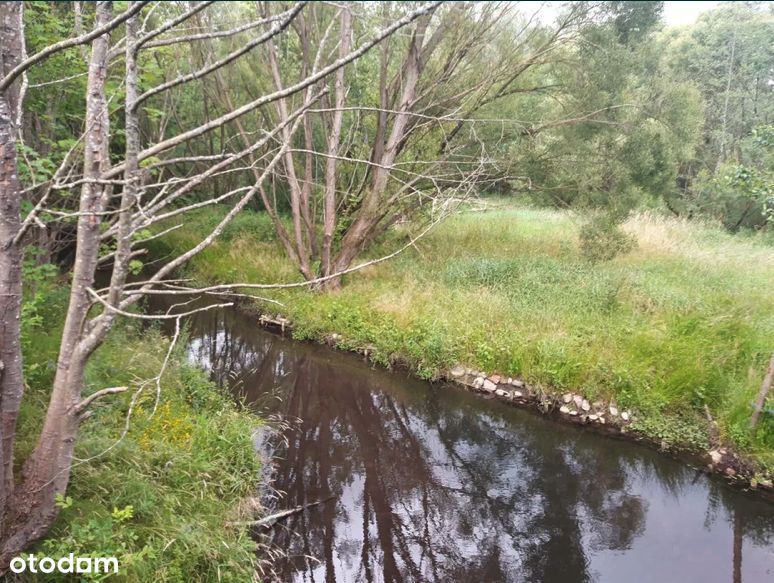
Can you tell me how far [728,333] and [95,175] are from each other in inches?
285

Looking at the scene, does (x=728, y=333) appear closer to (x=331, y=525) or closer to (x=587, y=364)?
(x=587, y=364)

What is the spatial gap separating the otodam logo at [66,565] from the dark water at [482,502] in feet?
4.93

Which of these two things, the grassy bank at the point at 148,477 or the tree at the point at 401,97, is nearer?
the grassy bank at the point at 148,477

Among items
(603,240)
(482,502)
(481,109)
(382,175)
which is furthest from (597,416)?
(481,109)

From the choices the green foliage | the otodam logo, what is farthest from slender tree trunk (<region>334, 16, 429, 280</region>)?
the otodam logo

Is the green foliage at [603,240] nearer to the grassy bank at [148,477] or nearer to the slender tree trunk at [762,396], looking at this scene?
the slender tree trunk at [762,396]

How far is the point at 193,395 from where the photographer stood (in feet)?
18.7

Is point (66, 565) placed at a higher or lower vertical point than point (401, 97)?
lower

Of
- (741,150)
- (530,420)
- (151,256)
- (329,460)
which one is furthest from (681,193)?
(151,256)

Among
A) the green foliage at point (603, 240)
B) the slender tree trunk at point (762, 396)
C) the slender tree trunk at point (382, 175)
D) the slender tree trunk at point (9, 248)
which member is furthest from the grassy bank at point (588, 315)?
the slender tree trunk at point (9, 248)

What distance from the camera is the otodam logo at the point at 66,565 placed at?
2.62m

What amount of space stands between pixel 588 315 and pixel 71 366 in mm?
6730

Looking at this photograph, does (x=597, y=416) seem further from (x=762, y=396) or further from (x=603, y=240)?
(x=603, y=240)

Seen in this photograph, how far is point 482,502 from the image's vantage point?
494 cm
